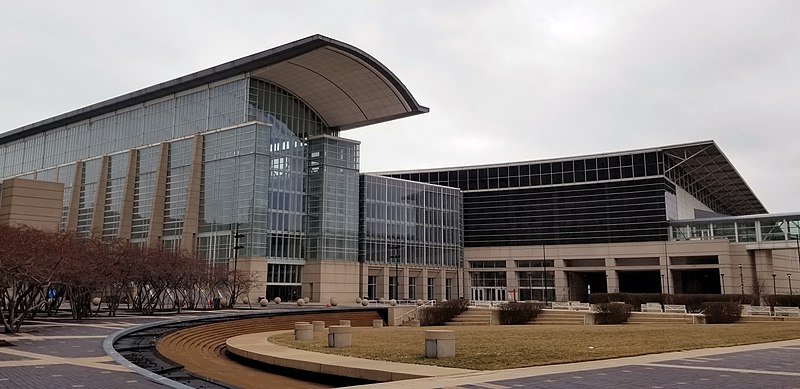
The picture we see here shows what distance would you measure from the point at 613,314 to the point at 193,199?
154 feet

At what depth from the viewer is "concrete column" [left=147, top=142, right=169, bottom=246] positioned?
236ft

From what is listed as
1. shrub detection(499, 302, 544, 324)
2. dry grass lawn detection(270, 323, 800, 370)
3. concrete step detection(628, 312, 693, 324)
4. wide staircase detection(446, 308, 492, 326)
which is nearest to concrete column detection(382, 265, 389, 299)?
wide staircase detection(446, 308, 492, 326)

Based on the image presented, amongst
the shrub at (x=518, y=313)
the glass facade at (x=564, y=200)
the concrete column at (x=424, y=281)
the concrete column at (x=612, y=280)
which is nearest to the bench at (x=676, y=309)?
the shrub at (x=518, y=313)

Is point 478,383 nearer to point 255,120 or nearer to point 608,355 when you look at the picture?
point 608,355

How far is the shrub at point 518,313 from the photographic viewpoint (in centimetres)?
4372

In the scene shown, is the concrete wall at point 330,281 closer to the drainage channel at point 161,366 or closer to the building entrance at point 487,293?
the building entrance at point 487,293

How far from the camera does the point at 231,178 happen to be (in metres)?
67.2

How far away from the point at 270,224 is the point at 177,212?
11.5 m

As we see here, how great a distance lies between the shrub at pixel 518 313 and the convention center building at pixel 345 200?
26.1 meters

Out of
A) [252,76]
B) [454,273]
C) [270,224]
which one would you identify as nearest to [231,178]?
[270,224]

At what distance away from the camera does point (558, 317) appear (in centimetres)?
4344

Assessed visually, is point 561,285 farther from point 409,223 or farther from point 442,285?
point 409,223

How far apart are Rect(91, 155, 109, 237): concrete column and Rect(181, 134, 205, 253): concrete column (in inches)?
614

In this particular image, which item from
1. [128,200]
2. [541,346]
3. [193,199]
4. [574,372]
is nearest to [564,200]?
[193,199]
